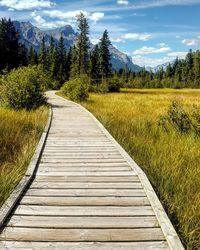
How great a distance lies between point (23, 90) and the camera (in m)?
18.0

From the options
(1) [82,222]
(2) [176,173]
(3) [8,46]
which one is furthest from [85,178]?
(3) [8,46]

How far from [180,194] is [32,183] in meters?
2.22

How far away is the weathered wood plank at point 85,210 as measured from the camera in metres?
4.41

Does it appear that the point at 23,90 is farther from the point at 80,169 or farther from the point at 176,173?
the point at 176,173

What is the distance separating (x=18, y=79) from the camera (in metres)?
18.4

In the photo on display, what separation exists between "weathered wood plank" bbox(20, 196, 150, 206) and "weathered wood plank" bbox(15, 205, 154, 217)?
0.11m

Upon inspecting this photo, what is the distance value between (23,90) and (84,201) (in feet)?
45.4

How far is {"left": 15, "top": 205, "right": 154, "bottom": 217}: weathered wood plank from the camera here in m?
4.41

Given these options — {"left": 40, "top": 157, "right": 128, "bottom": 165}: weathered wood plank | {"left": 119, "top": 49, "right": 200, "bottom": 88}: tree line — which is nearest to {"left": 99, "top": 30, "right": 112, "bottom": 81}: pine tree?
{"left": 119, "top": 49, "right": 200, "bottom": 88}: tree line

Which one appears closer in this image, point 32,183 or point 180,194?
point 180,194

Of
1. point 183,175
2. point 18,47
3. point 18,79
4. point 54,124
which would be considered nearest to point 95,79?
point 18,47

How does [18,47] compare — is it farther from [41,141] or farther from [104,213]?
[104,213]

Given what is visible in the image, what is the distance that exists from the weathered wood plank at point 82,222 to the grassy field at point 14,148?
2.10ft

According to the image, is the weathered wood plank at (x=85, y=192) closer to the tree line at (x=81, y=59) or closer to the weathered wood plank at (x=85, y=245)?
the weathered wood plank at (x=85, y=245)
